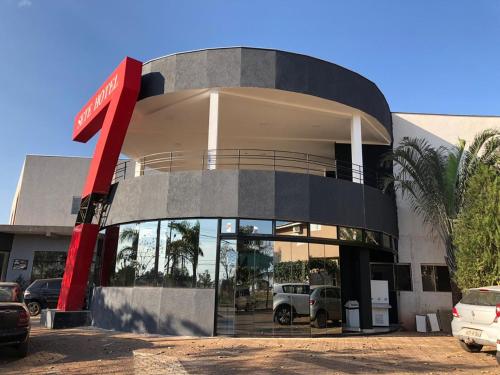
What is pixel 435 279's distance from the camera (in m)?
16.6

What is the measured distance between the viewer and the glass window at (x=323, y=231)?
13.1 metres

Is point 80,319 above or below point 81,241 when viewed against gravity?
below

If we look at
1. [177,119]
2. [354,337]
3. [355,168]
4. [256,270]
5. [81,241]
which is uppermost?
[177,119]

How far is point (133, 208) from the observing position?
13648mm

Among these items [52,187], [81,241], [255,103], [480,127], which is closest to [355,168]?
[255,103]

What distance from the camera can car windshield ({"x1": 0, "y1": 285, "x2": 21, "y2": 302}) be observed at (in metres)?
9.89

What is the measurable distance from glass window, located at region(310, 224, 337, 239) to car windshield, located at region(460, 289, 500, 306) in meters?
→ 4.25

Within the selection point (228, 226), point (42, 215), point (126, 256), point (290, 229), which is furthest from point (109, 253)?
point (42, 215)

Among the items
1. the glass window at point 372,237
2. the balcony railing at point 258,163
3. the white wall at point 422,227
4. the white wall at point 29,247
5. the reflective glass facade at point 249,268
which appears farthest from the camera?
the white wall at point 29,247

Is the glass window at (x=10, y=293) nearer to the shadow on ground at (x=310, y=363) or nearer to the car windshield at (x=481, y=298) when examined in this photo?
the shadow on ground at (x=310, y=363)

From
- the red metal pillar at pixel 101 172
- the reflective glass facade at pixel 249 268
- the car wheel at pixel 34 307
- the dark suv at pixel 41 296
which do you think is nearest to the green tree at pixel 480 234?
the reflective glass facade at pixel 249 268

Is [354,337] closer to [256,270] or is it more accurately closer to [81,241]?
[256,270]

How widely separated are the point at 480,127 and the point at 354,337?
430 inches

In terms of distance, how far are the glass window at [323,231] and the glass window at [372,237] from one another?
A: 5.10ft
